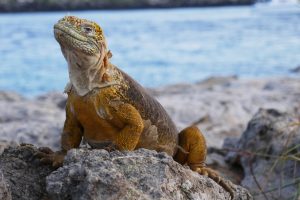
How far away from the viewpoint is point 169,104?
9.67 m

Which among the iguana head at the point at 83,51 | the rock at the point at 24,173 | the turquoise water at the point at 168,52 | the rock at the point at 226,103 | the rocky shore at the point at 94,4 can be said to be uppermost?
the iguana head at the point at 83,51

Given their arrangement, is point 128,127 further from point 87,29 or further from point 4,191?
point 4,191

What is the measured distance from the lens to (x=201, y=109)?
920 cm

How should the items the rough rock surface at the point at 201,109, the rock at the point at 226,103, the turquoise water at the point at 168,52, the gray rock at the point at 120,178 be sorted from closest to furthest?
1. the gray rock at the point at 120,178
2. the rough rock surface at the point at 201,109
3. the rock at the point at 226,103
4. the turquoise water at the point at 168,52

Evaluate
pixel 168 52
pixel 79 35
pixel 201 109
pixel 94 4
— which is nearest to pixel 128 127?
pixel 79 35

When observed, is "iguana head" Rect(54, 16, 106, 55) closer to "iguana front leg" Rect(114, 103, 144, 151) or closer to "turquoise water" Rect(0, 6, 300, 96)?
"iguana front leg" Rect(114, 103, 144, 151)

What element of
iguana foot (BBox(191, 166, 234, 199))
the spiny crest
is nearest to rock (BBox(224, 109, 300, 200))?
iguana foot (BBox(191, 166, 234, 199))

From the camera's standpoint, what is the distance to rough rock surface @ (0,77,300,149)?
22.4ft

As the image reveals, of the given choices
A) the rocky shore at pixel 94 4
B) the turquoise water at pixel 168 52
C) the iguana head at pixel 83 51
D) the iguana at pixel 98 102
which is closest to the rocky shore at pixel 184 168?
the iguana at pixel 98 102

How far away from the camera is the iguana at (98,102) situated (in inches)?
120

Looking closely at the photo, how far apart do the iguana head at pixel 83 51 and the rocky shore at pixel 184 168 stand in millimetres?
436

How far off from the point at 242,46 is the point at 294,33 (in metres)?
3.75

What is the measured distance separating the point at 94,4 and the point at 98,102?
163ft

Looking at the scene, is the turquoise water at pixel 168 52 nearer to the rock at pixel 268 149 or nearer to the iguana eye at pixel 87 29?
the rock at pixel 268 149
